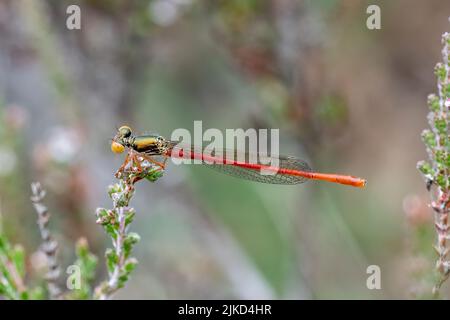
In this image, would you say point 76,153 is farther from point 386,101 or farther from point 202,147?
point 386,101

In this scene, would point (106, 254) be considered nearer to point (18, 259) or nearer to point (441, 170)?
point (18, 259)

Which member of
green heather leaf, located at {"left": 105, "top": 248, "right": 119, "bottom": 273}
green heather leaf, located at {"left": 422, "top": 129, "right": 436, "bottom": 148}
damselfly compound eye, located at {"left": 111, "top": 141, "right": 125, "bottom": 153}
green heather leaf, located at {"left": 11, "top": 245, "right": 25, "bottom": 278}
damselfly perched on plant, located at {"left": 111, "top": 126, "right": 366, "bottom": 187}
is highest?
green heather leaf, located at {"left": 422, "top": 129, "right": 436, "bottom": 148}

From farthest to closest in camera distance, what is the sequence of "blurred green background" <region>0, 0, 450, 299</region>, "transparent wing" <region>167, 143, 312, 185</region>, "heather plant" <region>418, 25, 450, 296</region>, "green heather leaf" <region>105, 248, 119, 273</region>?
"blurred green background" <region>0, 0, 450, 299</region>
"transparent wing" <region>167, 143, 312, 185</region>
"green heather leaf" <region>105, 248, 119, 273</region>
"heather plant" <region>418, 25, 450, 296</region>

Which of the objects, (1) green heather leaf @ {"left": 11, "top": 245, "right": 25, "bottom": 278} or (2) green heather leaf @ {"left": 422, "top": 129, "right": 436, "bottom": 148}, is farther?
(1) green heather leaf @ {"left": 11, "top": 245, "right": 25, "bottom": 278}

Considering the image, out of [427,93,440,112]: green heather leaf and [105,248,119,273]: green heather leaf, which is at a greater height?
[427,93,440,112]: green heather leaf

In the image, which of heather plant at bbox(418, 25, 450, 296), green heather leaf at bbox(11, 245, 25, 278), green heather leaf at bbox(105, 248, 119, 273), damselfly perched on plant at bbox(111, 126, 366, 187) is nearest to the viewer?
heather plant at bbox(418, 25, 450, 296)

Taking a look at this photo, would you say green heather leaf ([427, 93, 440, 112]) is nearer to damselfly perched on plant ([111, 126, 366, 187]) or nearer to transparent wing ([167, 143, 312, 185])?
damselfly perched on plant ([111, 126, 366, 187])

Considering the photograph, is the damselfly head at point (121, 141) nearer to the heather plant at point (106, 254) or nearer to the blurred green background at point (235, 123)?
the blurred green background at point (235, 123)

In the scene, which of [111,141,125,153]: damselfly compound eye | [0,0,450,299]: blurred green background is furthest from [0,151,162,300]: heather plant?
[0,0,450,299]: blurred green background

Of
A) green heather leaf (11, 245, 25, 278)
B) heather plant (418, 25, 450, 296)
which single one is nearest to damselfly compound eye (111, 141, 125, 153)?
green heather leaf (11, 245, 25, 278)

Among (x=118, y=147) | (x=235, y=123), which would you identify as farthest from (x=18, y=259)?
(x=235, y=123)

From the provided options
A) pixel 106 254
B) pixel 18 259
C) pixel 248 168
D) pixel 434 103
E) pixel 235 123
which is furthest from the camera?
pixel 235 123
